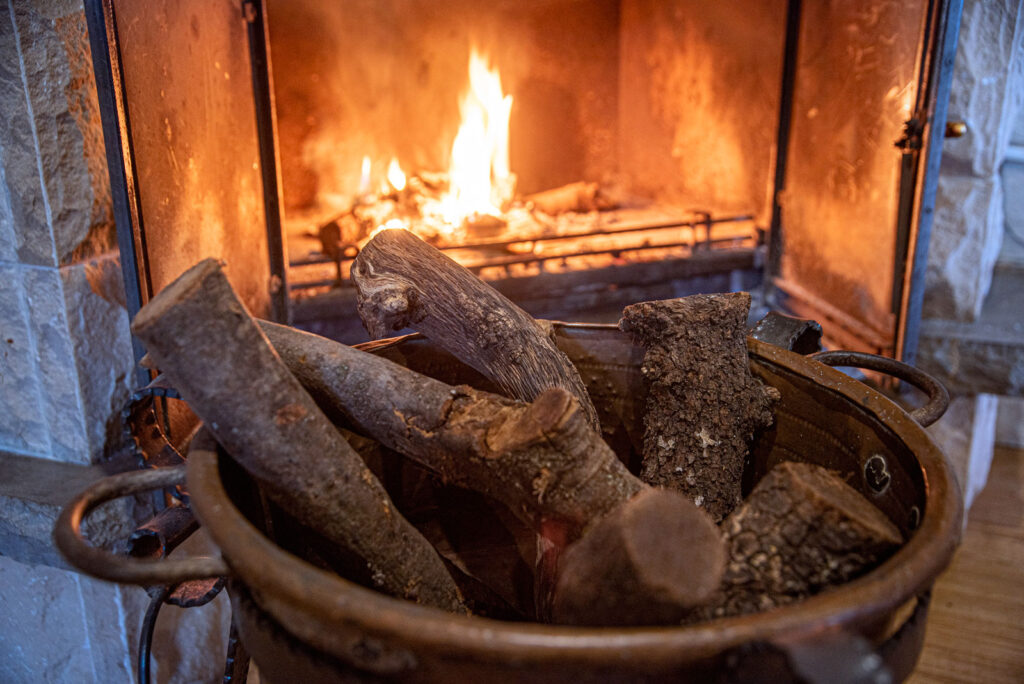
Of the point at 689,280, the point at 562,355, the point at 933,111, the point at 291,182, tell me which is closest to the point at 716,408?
the point at 562,355

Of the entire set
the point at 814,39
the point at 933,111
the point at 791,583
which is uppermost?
the point at 814,39

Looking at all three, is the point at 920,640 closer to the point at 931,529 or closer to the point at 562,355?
the point at 931,529

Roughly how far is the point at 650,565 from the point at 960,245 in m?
2.07

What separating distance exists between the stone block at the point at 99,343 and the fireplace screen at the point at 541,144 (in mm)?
97

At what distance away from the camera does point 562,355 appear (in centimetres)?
117

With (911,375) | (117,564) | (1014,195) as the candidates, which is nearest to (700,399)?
(911,375)

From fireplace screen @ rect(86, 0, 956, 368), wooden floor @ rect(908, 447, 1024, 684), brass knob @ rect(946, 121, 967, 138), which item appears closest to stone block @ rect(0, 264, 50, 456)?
fireplace screen @ rect(86, 0, 956, 368)

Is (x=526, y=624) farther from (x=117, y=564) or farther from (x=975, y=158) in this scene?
(x=975, y=158)

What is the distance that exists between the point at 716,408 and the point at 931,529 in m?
0.40

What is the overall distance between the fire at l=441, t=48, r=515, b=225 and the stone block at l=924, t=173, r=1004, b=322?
5.28ft

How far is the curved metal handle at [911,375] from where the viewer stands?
3.42 ft

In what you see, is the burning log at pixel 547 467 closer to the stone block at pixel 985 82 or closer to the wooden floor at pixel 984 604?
the wooden floor at pixel 984 604

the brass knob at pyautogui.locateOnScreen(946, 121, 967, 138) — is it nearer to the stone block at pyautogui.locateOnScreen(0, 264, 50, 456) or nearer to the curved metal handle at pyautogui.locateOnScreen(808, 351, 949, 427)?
the curved metal handle at pyautogui.locateOnScreen(808, 351, 949, 427)

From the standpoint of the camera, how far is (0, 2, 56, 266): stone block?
4.07 feet
